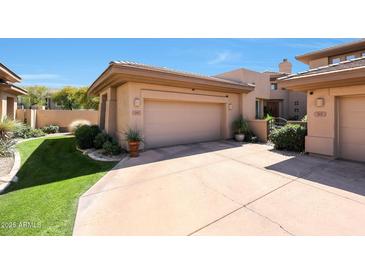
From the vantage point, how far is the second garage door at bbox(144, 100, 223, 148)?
30.5ft

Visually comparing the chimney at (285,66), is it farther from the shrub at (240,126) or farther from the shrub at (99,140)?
the shrub at (99,140)

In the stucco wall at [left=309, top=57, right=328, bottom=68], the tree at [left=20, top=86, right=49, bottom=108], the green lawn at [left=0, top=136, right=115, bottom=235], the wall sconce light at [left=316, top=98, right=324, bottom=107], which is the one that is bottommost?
the green lawn at [left=0, top=136, right=115, bottom=235]

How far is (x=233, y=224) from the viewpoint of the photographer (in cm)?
318

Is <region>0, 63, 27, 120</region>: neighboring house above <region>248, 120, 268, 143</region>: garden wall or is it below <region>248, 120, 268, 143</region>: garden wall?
above

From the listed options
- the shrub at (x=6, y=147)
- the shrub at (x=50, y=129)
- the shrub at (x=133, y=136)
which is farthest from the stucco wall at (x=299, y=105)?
the shrub at (x=50, y=129)

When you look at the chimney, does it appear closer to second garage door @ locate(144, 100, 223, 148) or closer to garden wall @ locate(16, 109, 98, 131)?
second garage door @ locate(144, 100, 223, 148)

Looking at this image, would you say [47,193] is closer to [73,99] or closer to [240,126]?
[240,126]

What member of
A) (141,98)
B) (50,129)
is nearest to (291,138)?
(141,98)

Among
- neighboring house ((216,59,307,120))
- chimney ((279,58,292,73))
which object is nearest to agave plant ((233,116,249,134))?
neighboring house ((216,59,307,120))

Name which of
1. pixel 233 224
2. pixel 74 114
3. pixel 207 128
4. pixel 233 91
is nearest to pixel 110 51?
pixel 207 128

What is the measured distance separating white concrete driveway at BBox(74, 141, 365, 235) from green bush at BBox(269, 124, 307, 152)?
1.84m

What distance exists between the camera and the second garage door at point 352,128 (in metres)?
7.09
